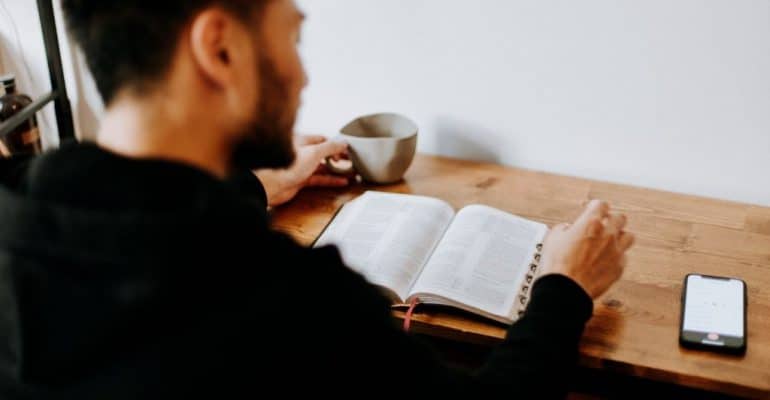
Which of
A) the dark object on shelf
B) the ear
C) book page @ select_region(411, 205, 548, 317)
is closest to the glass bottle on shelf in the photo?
the dark object on shelf

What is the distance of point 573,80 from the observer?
4.56 ft

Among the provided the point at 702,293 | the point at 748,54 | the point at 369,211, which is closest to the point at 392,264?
the point at 369,211

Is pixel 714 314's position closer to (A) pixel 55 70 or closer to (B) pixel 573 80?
(B) pixel 573 80

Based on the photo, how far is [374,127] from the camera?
Answer: 4.80 feet

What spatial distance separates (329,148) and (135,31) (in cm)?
65

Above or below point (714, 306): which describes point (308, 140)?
above

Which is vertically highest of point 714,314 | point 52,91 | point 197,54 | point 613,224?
point 197,54

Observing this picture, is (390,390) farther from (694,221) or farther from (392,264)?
(694,221)

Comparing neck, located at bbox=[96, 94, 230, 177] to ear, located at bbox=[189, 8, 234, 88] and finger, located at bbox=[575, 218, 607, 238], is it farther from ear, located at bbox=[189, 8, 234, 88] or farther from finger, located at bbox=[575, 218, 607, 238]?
finger, located at bbox=[575, 218, 607, 238]

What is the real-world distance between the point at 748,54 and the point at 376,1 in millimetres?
582

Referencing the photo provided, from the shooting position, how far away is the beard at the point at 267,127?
81 cm

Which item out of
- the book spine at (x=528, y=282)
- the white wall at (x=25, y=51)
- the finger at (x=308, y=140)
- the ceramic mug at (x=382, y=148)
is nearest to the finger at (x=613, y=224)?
the book spine at (x=528, y=282)

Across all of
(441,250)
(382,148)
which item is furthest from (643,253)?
(382,148)

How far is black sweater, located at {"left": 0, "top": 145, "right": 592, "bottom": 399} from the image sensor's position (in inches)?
25.8
